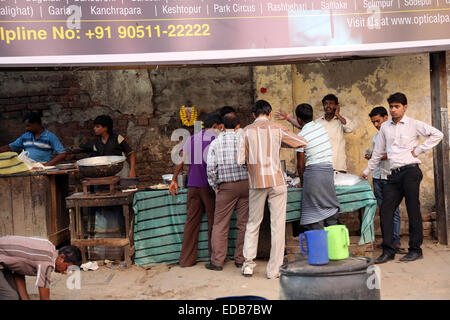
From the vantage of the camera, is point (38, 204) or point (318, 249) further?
point (38, 204)

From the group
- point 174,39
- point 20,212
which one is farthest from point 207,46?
point 20,212

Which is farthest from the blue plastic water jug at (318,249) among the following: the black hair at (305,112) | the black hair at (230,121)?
the black hair at (230,121)

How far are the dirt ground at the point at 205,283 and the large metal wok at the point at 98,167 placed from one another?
3.84 feet

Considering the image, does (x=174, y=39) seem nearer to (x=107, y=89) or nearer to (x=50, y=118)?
(x=107, y=89)

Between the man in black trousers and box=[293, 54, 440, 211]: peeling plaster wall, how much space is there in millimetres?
1471

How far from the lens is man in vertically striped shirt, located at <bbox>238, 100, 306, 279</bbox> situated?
5.79 metres

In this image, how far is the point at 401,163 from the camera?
6273 mm

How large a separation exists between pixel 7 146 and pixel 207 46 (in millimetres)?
3748

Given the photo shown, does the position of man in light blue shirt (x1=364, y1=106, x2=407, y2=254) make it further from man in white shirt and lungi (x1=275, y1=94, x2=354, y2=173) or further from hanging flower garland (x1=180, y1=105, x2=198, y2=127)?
hanging flower garland (x1=180, y1=105, x2=198, y2=127)

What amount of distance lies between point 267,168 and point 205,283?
1.44 m

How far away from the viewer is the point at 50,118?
8422 mm

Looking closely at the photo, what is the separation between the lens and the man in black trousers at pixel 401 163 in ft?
20.5

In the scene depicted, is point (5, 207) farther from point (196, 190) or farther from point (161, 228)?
point (196, 190)

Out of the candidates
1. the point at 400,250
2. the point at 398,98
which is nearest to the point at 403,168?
the point at 398,98
